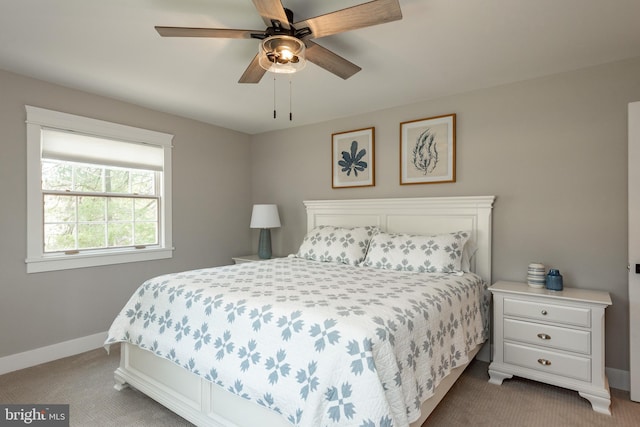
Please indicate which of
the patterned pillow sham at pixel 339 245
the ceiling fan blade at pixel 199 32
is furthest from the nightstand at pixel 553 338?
the ceiling fan blade at pixel 199 32

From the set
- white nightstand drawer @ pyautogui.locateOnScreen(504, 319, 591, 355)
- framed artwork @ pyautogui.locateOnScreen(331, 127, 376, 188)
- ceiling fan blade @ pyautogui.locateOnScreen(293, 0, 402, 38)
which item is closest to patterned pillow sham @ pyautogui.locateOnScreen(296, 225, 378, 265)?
framed artwork @ pyautogui.locateOnScreen(331, 127, 376, 188)

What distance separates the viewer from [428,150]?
326 cm

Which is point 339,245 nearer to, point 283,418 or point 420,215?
point 420,215

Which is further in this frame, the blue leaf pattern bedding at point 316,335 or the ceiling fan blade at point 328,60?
the ceiling fan blade at point 328,60

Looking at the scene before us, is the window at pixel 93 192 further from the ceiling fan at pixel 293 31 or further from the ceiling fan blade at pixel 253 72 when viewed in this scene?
the ceiling fan at pixel 293 31

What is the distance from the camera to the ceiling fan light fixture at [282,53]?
1.72 meters

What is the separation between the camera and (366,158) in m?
3.66

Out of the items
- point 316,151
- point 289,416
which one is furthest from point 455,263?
point 316,151

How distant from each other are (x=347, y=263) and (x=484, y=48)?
6.56ft

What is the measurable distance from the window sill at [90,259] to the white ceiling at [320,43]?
4.93 ft

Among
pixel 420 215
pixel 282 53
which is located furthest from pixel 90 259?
pixel 420 215

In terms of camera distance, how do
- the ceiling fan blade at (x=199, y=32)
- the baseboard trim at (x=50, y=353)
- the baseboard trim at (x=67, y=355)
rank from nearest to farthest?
the ceiling fan blade at (x=199, y=32) → the baseboard trim at (x=67, y=355) → the baseboard trim at (x=50, y=353)

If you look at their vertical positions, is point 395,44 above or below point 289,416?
above

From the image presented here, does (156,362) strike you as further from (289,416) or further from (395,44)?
(395,44)
